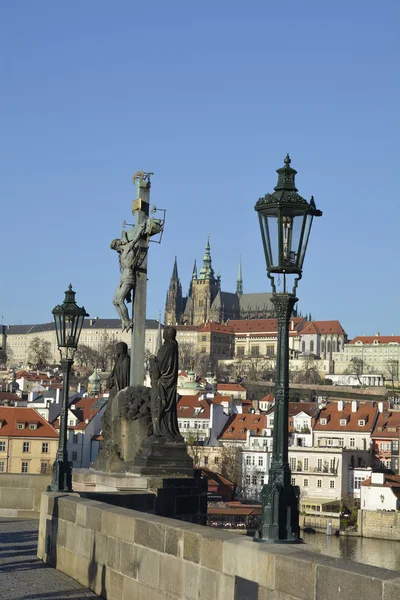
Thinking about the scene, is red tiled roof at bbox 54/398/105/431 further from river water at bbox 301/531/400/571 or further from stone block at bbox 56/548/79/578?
stone block at bbox 56/548/79/578

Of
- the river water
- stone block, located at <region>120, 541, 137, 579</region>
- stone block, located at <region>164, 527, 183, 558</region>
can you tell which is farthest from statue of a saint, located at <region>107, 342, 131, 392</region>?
the river water

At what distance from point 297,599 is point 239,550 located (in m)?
0.80

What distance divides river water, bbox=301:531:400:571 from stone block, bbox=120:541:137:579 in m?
35.3

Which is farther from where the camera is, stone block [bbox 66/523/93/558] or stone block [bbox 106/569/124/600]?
stone block [bbox 66/523/93/558]

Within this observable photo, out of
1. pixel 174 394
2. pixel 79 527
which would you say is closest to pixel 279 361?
pixel 79 527

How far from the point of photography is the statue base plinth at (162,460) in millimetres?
13102

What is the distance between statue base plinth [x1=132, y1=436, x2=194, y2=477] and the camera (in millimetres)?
13102

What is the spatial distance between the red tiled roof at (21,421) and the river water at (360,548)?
1643 centimetres

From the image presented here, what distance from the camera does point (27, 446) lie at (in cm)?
6638

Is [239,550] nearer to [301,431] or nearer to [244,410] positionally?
[301,431]

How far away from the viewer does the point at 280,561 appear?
650 centimetres

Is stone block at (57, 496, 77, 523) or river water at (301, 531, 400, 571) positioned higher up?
stone block at (57, 496, 77, 523)

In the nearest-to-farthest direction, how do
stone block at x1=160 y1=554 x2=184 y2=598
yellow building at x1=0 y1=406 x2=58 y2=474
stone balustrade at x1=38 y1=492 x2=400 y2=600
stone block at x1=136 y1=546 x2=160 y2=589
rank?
stone balustrade at x1=38 y1=492 x2=400 y2=600, stone block at x1=160 y1=554 x2=184 y2=598, stone block at x1=136 y1=546 x2=160 y2=589, yellow building at x1=0 y1=406 x2=58 y2=474

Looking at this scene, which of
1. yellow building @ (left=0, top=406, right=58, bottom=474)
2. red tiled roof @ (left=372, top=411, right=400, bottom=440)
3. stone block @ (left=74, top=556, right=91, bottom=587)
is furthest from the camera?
red tiled roof @ (left=372, top=411, right=400, bottom=440)
